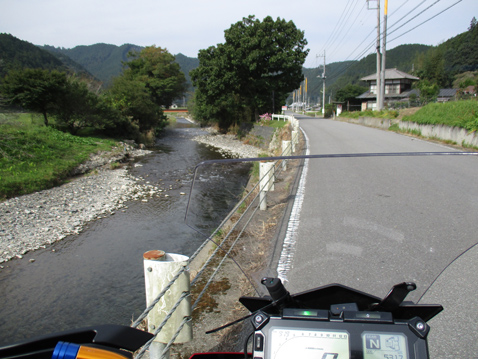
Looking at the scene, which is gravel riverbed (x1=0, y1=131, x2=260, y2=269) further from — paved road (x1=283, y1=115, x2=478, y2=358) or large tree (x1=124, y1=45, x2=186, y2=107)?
large tree (x1=124, y1=45, x2=186, y2=107)

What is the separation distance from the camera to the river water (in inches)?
258

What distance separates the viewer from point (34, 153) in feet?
58.2

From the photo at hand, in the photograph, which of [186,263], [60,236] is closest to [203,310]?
[186,263]

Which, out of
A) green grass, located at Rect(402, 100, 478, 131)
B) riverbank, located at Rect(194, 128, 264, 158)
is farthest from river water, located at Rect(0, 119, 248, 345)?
riverbank, located at Rect(194, 128, 264, 158)

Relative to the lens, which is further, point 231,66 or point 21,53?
point 21,53

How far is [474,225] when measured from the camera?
6.43ft

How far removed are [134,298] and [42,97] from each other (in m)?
20.8

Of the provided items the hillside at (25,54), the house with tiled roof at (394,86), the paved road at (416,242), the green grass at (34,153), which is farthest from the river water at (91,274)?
the hillside at (25,54)

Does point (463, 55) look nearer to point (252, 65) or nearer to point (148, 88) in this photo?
point (252, 65)

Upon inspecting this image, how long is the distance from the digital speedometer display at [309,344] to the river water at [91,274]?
1261mm

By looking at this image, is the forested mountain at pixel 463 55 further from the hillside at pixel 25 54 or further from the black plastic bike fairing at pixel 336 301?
the black plastic bike fairing at pixel 336 301

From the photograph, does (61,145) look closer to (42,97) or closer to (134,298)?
(42,97)

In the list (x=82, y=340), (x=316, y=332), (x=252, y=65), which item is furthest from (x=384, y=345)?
(x=252, y=65)

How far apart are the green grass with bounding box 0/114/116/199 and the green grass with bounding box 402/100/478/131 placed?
15.8 metres
